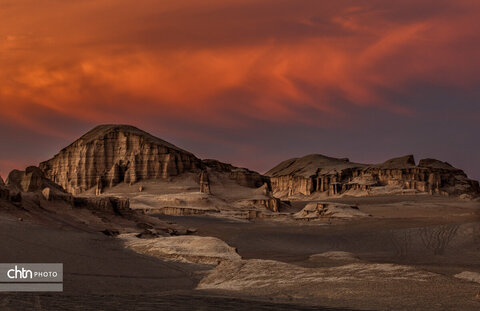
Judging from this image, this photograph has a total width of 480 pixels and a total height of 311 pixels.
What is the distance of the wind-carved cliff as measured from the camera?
162375mm

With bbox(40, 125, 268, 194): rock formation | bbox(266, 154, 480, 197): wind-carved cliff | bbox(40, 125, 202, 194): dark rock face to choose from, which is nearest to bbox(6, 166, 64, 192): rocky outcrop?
bbox(40, 125, 268, 194): rock formation

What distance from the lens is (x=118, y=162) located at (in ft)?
433

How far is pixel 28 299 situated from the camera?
13.4 metres

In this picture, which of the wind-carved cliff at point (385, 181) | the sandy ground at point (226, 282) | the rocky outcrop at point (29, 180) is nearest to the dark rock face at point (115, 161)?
the wind-carved cliff at point (385, 181)

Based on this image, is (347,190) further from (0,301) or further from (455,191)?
(0,301)

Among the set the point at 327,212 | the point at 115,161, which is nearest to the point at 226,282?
the point at 327,212

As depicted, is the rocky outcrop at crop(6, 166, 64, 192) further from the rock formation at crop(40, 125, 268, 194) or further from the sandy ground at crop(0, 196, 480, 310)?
the rock formation at crop(40, 125, 268, 194)

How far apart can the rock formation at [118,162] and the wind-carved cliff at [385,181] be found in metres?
38.9

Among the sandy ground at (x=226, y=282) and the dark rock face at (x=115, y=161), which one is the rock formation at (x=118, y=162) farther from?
the sandy ground at (x=226, y=282)

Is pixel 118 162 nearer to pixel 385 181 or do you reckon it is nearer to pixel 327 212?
pixel 327 212

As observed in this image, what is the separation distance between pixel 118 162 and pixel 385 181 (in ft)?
272

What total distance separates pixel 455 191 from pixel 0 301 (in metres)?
176

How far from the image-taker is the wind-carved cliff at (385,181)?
16238 cm

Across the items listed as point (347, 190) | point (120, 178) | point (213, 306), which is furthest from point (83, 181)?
point (213, 306)
